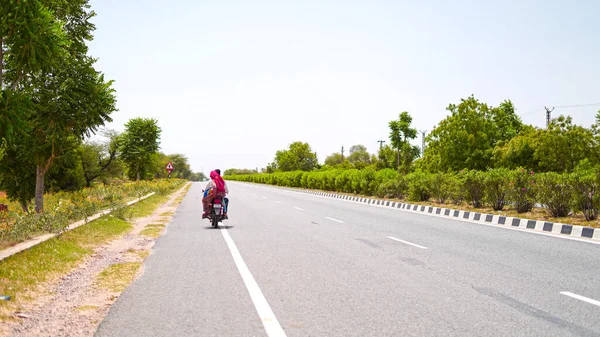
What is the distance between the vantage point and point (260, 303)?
512cm

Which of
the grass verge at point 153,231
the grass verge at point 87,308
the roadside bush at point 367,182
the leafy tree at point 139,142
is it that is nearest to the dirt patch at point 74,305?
the grass verge at point 87,308

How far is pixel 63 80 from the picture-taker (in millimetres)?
18938

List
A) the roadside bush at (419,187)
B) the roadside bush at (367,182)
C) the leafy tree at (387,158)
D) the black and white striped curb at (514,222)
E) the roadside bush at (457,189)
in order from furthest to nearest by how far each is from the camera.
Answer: the leafy tree at (387,158) → the roadside bush at (367,182) → the roadside bush at (419,187) → the roadside bush at (457,189) → the black and white striped curb at (514,222)

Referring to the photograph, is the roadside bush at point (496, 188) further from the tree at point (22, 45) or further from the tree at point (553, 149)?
the tree at point (553, 149)

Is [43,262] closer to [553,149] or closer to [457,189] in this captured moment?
[457,189]

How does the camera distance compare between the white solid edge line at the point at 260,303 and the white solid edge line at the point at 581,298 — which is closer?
the white solid edge line at the point at 260,303

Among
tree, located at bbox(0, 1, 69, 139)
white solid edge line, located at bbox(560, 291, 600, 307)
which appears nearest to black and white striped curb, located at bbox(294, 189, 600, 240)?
white solid edge line, located at bbox(560, 291, 600, 307)

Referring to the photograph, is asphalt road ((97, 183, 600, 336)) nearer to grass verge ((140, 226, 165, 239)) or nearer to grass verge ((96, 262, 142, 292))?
grass verge ((96, 262, 142, 292))

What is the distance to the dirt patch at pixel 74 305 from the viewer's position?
4.42 metres

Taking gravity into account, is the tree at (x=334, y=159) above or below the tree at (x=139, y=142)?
above

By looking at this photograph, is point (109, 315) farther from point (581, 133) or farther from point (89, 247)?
point (581, 133)

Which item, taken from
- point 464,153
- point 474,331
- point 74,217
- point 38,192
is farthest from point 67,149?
point 464,153

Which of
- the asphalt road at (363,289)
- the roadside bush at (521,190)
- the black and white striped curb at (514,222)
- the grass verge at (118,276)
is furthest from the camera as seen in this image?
the roadside bush at (521,190)

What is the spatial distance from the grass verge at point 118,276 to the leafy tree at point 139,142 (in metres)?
42.9
